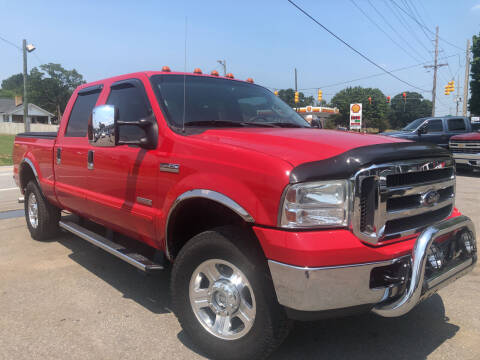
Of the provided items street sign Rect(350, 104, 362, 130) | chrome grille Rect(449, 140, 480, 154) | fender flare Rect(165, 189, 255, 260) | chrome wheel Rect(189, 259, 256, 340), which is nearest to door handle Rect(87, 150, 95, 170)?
fender flare Rect(165, 189, 255, 260)

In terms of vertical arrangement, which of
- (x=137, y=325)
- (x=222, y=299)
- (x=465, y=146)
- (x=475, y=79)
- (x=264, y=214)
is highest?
(x=475, y=79)

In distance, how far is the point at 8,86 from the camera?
144875mm

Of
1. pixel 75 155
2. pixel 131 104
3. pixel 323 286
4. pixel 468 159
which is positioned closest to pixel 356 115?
pixel 468 159

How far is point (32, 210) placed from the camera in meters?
5.62

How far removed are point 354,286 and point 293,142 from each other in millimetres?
937

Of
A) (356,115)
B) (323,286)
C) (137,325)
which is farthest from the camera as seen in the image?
(356,115)

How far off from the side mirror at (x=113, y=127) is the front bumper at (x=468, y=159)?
1195 cm

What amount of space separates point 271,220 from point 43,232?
4072mm

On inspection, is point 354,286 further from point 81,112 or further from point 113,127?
point 81,112

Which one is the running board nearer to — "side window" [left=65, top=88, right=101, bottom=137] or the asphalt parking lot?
the asphalt parking lot

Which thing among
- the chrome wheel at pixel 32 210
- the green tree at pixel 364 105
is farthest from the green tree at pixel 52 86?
the chrome wheel at pixel 32 210

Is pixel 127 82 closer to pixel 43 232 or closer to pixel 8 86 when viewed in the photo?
pixel 43 232

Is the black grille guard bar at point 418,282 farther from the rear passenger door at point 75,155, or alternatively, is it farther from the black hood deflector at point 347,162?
the rear passenger door at point 75,155

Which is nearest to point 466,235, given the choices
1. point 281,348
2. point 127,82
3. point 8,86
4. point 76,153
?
point 281,348
